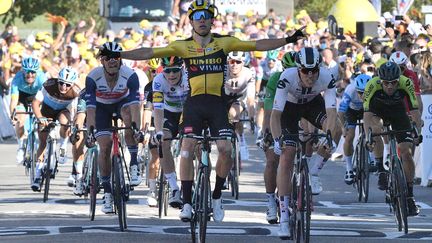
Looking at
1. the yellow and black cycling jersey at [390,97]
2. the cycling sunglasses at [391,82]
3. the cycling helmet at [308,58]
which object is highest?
the cycling helmet at [308,58]

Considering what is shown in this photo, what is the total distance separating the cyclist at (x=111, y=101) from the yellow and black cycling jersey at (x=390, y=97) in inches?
95.1

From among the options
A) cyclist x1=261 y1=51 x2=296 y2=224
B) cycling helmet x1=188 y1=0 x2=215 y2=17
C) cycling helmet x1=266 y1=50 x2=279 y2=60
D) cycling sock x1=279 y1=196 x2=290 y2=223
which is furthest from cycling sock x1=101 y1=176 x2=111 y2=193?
cycling helmet x1=266 y1=50 x2=279 y2=60

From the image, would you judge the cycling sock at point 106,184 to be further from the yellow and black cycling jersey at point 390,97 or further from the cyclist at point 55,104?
the cyclist at point 55,104

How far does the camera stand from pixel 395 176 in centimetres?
1580

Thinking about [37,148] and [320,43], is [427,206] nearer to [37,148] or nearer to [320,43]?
[37,148]

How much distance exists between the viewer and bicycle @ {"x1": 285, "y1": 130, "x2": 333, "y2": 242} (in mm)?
13586

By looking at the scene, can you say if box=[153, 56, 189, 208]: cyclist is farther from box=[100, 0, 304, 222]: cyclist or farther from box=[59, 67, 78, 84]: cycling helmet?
box=[59, 67, 78, 84]: cycling helmet

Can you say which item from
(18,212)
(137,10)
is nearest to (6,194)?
(18,212)

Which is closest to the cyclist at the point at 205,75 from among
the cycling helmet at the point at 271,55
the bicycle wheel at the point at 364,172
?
the bicycle wheel at the point at 364,172

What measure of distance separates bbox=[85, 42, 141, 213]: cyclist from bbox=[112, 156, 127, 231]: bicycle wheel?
528 millimetres

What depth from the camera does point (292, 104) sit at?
15016 mm

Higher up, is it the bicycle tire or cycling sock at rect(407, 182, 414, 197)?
cycling sock at rect(407, 182, 414, 197)

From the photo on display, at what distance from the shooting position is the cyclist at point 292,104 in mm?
14266

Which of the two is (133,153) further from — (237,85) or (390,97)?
(237,85)
